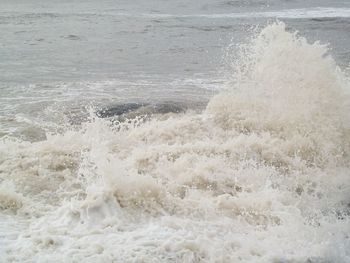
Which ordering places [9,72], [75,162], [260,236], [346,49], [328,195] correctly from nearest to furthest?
[260,236]
[328,195]
[75,162]
[9,72]
[346,49]

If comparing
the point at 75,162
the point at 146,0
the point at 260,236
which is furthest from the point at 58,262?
the point at 146,0

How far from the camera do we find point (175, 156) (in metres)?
7.98

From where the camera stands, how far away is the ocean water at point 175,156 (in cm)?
539

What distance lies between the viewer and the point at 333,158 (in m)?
8.21

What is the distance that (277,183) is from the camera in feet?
23.6

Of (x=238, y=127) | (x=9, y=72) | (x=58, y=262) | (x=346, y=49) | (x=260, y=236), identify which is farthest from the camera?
(x=346, y=49)

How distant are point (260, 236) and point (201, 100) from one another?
6143 mm

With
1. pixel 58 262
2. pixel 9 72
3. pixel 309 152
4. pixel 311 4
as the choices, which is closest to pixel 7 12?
pixel 9 72

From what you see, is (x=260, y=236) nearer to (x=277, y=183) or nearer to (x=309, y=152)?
(x=277, y=183)

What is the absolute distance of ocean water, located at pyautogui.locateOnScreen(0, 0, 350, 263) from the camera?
5.39m

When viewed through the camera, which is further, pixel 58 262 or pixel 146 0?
pixel 146 0

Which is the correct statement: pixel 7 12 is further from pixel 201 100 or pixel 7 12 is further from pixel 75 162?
pixel 75 162

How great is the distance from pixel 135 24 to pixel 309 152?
1607cm

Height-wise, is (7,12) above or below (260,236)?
above
